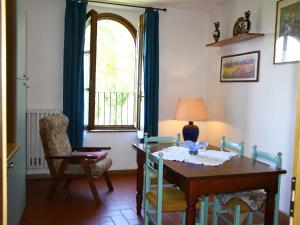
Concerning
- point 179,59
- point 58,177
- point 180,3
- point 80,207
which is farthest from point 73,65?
point 80,207

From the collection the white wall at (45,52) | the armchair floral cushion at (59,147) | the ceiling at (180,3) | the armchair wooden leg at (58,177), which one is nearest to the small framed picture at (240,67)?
the ceiling at (180,3)

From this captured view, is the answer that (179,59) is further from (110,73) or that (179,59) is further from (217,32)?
(110,73)

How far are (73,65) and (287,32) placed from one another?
2664mm

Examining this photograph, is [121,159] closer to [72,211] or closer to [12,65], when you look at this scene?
[72,211]

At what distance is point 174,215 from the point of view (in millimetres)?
3307

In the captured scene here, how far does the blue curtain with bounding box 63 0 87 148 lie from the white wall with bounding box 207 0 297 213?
200 centimetres

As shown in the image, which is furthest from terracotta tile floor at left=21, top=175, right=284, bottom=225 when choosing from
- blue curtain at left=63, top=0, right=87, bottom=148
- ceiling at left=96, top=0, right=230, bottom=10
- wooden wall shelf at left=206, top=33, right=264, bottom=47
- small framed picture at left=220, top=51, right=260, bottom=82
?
ceiling at left=96, top=0, right=230, bottom=10

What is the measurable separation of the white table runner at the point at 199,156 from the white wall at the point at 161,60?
72.6 inches

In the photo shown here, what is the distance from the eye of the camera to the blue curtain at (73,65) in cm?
425

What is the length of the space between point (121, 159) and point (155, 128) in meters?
0.71

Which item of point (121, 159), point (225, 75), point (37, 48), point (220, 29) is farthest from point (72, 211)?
point (220, 29)

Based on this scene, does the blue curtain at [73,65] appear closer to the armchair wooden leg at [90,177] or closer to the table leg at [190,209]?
the armchair wooden leg at [90,177]

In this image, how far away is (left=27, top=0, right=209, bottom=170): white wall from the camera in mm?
4281

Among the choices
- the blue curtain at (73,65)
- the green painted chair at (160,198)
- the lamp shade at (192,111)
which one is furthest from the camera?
the blue curtain at (73,65)
